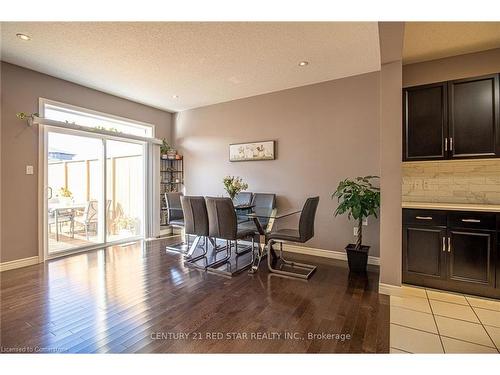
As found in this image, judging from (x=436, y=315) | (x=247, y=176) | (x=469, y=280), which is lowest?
(x=436, y=315)

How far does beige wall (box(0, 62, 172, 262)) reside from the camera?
3.23 meters

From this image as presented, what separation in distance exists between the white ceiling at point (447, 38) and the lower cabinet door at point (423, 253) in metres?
1.95

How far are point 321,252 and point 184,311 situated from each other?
93.7 inches

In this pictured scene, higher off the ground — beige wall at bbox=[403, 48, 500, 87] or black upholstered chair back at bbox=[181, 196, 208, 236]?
beige wall at bbox=[403, 48, 500, 87]

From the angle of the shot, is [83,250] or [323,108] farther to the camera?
[83,250]

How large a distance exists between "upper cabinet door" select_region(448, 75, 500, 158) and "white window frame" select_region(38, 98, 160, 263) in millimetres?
4847

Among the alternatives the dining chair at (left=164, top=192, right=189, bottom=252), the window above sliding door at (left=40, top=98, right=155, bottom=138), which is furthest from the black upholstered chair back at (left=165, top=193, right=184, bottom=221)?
the window above sliding door at (left=40, top=98, right=155, bottom=138)

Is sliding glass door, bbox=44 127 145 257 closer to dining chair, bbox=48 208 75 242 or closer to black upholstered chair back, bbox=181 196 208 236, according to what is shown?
dining chair, bbox=48 208 75 242

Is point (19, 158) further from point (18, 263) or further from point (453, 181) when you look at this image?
point (453, 181)

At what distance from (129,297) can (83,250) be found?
2.27 metres

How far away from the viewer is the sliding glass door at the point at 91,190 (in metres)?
3.81
